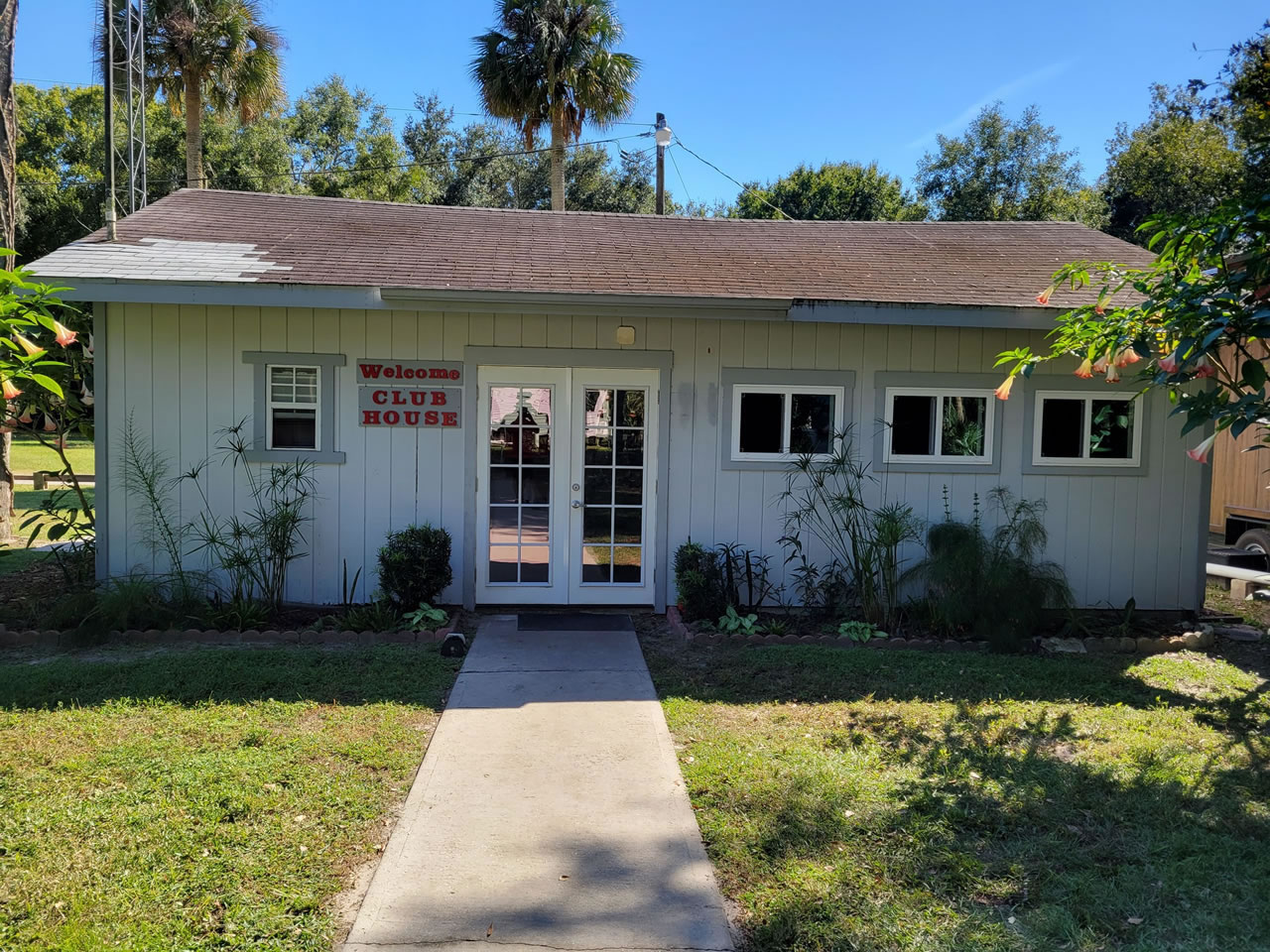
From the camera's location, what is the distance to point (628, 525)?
802 cm

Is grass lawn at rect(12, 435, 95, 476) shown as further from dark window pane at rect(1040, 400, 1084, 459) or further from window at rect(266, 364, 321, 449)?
dark window pane at rect(1040, 400, 1084, 459)

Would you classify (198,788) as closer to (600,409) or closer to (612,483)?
(612,483)

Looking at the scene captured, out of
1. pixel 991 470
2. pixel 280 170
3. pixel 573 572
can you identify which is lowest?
pixel 573 572

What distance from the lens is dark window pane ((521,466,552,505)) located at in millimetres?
7895

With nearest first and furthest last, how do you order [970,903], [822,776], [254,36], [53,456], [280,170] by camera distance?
[970,903] → [822,776] → [254,36] → [53,456] → [280,170]

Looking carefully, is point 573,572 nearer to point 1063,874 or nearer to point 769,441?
point 769,441

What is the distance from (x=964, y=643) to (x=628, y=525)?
301 centimetres

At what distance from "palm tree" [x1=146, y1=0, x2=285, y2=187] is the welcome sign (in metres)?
14.3

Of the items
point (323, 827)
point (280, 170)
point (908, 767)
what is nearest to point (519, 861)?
point (323, 827)

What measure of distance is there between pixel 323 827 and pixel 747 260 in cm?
661

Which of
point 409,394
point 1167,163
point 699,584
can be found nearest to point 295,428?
point 409,394

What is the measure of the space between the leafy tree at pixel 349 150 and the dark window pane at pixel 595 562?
78.1 feet

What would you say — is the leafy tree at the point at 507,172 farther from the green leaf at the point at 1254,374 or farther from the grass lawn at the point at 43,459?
the green leaf at the point at 1254,374

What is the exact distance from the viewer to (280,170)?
28.1 meters
